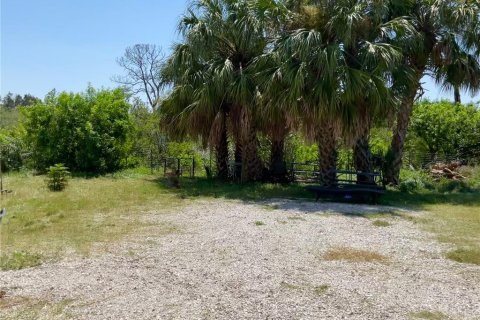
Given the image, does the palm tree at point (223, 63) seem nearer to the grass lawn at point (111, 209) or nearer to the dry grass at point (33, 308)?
the grass lawn at point (111, 209)

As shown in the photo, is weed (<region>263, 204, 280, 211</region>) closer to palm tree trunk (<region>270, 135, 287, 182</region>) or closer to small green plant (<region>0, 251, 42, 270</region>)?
palm tree trunk (<region>270, 135, 287, 182</region>)

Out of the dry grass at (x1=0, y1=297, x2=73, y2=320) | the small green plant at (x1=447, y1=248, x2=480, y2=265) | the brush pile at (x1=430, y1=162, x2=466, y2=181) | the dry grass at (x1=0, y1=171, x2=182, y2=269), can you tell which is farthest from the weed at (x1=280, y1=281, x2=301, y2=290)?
the brush pile at (x1=430, y1=162, x2=466, y2=181)

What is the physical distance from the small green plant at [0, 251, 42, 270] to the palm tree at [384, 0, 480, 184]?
31.9 ft

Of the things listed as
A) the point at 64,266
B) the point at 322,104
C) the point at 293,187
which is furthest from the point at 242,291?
the point at 293,187

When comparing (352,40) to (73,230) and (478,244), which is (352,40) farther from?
(73,230)

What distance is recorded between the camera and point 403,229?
870 cm

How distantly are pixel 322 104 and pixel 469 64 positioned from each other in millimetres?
5524

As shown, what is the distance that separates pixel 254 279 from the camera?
5.48 m

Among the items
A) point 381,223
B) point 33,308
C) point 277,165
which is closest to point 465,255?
point 381,223

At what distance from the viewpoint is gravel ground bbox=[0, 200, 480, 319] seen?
4.55 meters

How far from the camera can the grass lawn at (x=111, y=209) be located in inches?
275

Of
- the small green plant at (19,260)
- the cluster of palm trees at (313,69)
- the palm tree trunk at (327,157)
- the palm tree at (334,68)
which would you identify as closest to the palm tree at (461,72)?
the cluster of palm trees at (313,69)

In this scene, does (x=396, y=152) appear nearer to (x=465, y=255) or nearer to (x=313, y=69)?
(x=313, y=69)

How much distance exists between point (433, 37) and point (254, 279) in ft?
36.2
